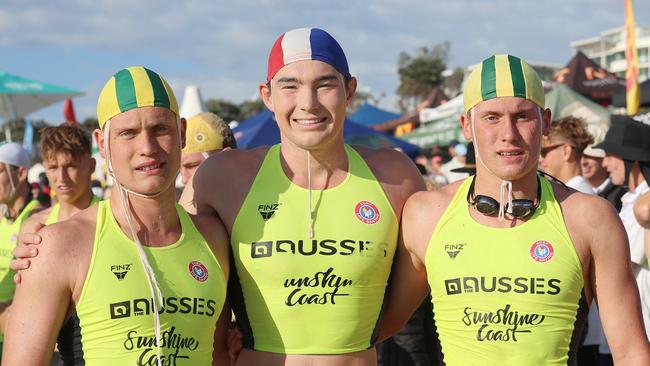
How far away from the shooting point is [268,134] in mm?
11719

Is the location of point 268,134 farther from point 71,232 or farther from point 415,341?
point 71,232

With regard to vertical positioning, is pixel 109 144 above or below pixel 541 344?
above

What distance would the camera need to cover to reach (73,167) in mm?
5363

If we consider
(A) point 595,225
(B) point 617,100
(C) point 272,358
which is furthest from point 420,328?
(B) point 617,100

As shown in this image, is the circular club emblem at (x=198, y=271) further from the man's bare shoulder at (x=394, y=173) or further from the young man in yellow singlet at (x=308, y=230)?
the man's bare shoulder at (x=394, y=173)

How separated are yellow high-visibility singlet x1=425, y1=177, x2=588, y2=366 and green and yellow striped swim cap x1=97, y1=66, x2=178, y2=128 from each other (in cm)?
133

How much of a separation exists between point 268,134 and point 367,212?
8.31 m

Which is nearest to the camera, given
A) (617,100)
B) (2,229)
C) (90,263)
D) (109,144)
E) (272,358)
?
(90,263)

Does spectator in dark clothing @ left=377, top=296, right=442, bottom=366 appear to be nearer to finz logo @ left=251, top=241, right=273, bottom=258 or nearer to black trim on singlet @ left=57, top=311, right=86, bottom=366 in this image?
finz logo @ left=251, top=241, right=273, bottom=258

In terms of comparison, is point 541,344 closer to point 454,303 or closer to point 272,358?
point 454,303

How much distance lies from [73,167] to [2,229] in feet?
5.13

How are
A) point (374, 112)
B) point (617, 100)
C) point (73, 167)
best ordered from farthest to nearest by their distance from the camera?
point (374, 112)
point (617, 100)
point (73, 167)

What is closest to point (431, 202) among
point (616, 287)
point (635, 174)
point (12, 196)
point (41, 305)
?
point (616, 287)

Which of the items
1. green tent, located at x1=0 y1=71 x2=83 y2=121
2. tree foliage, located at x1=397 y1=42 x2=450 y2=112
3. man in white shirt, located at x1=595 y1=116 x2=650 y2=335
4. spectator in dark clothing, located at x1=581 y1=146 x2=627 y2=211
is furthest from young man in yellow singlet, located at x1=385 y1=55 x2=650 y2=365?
tree foliage, located at x1=397 y1=42 x2=450 y2=112
